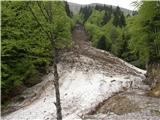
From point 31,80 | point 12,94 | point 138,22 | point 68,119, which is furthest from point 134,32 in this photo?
point 68,119

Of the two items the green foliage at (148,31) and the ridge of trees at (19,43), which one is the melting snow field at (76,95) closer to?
the ridge of trees at (19,43)

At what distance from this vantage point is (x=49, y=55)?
4206 centimetres

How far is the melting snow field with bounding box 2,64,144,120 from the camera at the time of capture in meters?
30.0

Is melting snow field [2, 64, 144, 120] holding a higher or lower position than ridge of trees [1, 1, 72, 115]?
lower

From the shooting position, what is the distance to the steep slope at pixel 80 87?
99.2ft

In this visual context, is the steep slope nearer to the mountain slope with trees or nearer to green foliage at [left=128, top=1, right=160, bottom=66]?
the mountain slope with trees

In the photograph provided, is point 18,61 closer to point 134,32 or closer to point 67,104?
point 67,104

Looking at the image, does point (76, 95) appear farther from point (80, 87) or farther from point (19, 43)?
point (19, 43)

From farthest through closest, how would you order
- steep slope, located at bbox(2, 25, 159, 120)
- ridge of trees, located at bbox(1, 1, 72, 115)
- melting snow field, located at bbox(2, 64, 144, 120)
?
ridge of trees, located at bbox(1, 1, 72, 115) → steep slope, located at bbox(2, 25, 159, 120) → melting snow field, located at bbox(2, 64, 144, 120)

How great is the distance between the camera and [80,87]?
35062mm

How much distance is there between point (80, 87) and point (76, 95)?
1.99 m

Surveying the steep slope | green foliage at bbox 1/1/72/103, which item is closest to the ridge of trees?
green foliage at bbox 1/1/72/103

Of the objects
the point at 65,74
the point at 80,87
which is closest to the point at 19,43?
the point at 65,74

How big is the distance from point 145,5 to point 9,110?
19893 mm
